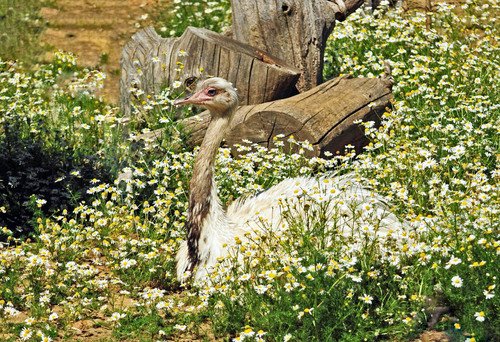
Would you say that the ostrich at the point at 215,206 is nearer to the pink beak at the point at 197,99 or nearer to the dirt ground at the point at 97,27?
the pink beak at the point at 197,99

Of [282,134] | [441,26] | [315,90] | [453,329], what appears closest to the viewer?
[453,329]

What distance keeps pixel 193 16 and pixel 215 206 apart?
19.4 ft

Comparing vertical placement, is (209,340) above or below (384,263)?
below

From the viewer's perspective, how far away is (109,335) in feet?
21.4

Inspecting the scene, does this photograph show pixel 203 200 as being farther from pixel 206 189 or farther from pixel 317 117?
pixel 317 117

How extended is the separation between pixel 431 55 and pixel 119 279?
16.5 feet

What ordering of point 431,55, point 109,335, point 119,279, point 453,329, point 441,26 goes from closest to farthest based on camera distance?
point 453,329 → point 109,335 → point 119,279 → point 431,55 → point 441,26

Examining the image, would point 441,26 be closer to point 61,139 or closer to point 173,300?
point 61,139

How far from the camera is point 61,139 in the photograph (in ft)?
28.9

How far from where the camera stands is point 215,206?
7.23m

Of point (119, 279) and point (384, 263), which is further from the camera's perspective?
point (119, 279)

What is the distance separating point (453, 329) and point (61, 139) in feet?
13.6

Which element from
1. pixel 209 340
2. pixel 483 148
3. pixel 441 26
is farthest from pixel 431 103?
pixel 209 340

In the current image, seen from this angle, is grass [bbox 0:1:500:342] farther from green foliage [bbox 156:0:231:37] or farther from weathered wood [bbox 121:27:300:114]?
green foliage [bbox 156:0:231:37]
